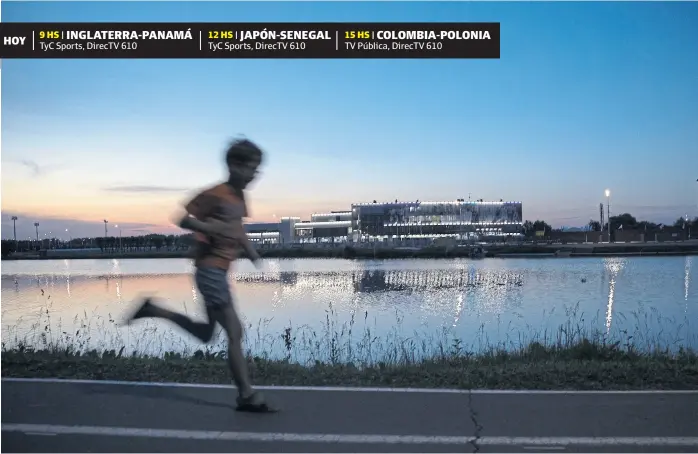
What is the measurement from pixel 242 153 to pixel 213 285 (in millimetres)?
1129

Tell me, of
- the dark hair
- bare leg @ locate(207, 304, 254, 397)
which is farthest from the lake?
the dark hair

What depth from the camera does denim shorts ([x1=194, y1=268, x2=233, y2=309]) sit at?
186 inches

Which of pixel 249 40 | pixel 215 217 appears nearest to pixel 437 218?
pixel 249 40

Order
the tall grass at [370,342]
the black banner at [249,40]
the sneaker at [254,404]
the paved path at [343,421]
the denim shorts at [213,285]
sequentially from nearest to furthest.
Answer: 1. the paved path at [343,421]
2. the denim shorts at [213,285]
3. the sneaker at [254,404]
4. the black banner at [249,40]
5. the tall grass at [370,342]

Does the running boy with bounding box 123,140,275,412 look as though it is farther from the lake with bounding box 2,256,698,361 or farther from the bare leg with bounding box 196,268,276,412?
the lake with bounding box 2,256,698,361

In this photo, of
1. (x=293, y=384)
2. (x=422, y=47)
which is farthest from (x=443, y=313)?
(x=293, y=384)

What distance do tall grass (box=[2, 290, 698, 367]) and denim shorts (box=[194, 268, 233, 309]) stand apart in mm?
3373

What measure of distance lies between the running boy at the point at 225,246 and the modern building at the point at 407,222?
137 m

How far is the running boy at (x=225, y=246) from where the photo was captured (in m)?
4.72

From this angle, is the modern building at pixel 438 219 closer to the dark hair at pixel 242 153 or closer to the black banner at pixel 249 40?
the black banner at pixel 249 40

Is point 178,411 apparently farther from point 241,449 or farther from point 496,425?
point 496,425

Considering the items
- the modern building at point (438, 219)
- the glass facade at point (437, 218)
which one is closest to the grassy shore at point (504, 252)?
the glass facade at point (437, 218)

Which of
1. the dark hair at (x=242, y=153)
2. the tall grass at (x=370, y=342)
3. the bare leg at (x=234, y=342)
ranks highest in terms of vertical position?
the dark hair at (x=242, y=153)

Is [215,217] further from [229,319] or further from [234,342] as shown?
[234,342]
